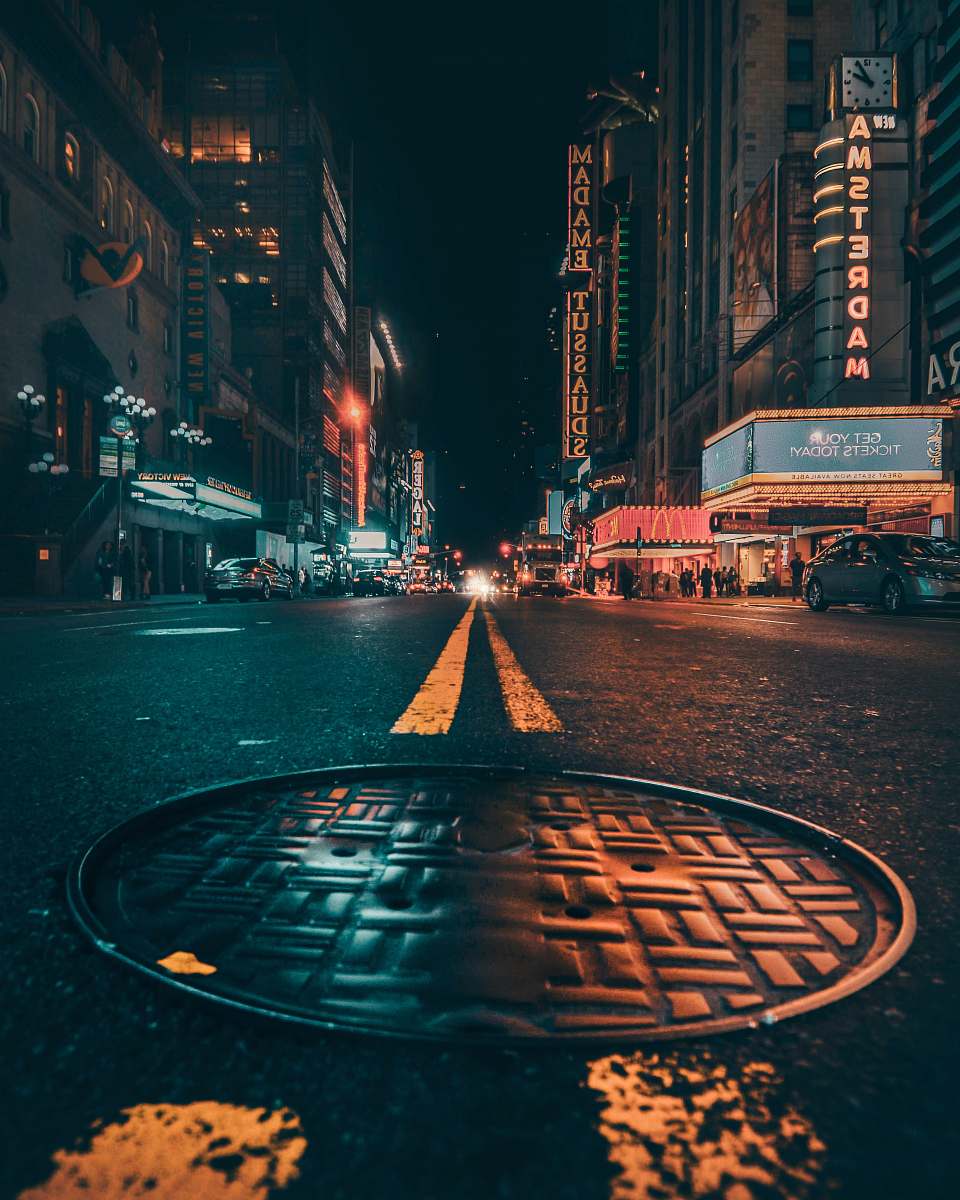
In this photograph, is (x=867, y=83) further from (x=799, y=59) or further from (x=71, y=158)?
(x=71, y=158)

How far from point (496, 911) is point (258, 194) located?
8514cm

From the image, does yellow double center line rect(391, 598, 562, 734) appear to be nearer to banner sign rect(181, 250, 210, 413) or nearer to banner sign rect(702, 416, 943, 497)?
banner sign rect(702, 416, 943, 497)

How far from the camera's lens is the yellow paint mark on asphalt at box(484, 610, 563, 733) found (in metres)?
3.97

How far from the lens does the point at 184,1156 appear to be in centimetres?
96

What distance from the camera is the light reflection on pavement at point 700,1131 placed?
921 mm

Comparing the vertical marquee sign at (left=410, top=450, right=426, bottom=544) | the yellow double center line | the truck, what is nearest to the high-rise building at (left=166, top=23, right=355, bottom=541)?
the truck

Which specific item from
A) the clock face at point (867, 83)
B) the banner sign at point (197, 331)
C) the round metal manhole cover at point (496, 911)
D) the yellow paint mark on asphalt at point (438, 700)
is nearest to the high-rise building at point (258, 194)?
the banner sign at point (197, 331)

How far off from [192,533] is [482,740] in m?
47.5

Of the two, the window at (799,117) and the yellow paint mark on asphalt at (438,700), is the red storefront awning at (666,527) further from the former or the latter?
the yellow paint mark on asphalt at (438,700)

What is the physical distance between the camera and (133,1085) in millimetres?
1100

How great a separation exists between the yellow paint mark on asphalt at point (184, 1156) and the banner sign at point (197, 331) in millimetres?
49789

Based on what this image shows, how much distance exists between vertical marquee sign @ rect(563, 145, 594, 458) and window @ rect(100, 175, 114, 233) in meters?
58.7

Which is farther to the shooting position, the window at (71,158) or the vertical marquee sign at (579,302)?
the vertical marquee sign at (579,302)

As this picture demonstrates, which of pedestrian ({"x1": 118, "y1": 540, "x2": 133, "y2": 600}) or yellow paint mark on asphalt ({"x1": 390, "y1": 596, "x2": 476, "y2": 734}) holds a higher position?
pedestrian ({"x1": 118, "y1": 540, "x2": 133, "y2": 600})
